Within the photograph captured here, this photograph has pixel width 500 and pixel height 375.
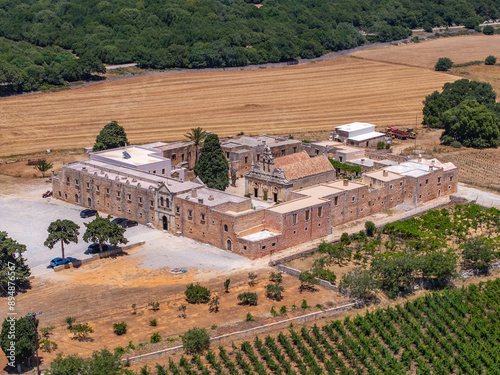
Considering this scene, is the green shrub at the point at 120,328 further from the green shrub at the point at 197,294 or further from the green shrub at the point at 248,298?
the green shrub at the point at 248,298

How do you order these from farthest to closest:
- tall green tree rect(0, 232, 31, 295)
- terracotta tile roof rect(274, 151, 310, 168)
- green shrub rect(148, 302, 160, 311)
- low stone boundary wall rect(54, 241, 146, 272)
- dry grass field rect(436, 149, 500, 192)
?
dry grass field rect(436, 149, 500, 192) < terracotta tile roof rect(274, 151, 310, 168) < low stone boundary wall rect(54, 241, 146, 272) < tall green tree rect(0, 232, 31, 295) < green shrub rect(148, 302, 160, 311)

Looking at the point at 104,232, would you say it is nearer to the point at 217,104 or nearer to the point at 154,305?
the point at 154,305

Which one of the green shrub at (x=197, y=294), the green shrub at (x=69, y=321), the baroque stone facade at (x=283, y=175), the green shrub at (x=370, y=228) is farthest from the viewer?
the baroque stone facade at (x=283, y=175)

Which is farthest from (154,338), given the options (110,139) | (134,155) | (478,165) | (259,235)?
(478,165)

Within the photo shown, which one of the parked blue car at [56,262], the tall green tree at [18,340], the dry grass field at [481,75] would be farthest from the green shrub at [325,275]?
the dry grass field at [481,75]

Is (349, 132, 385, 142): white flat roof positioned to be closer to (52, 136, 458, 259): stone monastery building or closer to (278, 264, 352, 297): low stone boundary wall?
(52, 136, 458, 259): stone monastery building

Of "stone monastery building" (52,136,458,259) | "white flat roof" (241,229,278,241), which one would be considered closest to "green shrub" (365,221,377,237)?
"stone monastery building" (52,136,458,259)

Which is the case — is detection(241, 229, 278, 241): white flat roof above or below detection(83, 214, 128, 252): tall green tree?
below
